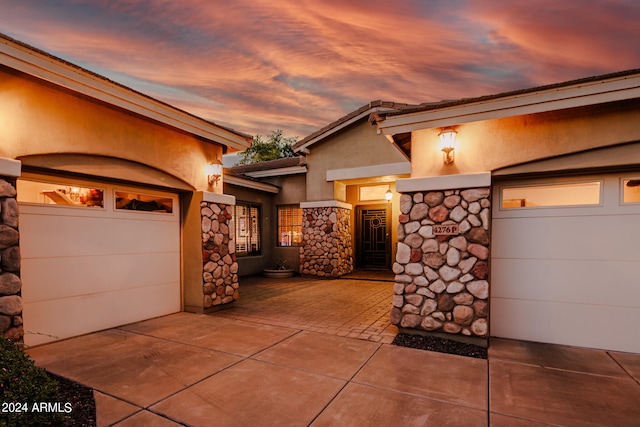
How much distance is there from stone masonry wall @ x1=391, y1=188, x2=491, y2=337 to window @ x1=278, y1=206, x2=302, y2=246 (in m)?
7.53

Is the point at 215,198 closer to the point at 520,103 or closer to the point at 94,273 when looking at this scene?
the point at 94,273

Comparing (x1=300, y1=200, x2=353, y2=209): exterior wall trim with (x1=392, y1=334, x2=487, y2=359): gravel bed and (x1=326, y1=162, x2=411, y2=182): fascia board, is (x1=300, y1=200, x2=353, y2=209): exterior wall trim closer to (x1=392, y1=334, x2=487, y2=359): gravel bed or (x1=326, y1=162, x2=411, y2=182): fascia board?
(x1=326, y1=162, x2=411, y2=182): fascia board

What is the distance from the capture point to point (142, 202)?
5504 mm

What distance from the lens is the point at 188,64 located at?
833cm

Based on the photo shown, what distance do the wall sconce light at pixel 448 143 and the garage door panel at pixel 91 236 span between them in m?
4.96

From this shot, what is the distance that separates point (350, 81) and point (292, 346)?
29.0 ft

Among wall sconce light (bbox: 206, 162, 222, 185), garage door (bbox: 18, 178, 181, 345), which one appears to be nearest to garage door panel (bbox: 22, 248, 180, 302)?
garage door (bbox: 18, 178, 181, 345)

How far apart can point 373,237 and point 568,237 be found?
8.18 meters

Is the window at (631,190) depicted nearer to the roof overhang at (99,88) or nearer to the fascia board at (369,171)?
the fascia board at (369,171)

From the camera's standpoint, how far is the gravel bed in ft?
13.3

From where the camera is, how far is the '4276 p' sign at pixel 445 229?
4.40 meters

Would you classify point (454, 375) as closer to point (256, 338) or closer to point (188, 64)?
point (256, 338)

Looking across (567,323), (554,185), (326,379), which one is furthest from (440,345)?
(554,185)

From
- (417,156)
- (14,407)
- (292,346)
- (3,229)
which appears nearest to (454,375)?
(292,346)
